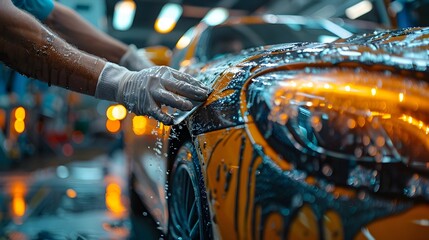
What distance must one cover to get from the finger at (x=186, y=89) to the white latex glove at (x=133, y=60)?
1570mm

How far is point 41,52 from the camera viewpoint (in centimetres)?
217

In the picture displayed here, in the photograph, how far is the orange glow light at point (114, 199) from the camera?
4.65 m

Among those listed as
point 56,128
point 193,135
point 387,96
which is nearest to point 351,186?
point 387,96

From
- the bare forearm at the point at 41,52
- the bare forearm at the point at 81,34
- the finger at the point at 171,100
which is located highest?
the bare forearm at the point at 81,34

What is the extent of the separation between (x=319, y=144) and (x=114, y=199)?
401cm

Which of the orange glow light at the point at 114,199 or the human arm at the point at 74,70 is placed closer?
the human arm at the point at 74,70

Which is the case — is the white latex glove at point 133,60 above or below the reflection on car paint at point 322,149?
above

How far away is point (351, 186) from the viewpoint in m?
1.43

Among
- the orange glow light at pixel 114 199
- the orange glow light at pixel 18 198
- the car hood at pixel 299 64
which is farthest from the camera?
the orange glow light at pixel 114 199

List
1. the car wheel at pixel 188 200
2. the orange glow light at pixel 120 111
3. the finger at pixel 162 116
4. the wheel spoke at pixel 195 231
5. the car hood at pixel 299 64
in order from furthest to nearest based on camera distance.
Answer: the orange glow light at pixel 120 111 < the finger at pixel 162 116 < the wheel spoke at pixel 195 231 < the car wheel at pixel 188 200 < the car hood at pixel 299 64

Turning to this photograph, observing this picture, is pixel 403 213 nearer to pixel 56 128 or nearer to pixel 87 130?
pixel 56 128

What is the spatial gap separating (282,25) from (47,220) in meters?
2.23

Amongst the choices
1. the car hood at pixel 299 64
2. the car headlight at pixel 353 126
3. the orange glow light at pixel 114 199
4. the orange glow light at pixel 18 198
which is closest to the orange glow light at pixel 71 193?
the orange glow light at pixel 114 199

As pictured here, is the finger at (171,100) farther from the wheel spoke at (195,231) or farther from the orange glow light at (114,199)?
the orange glow light at (114,199)
